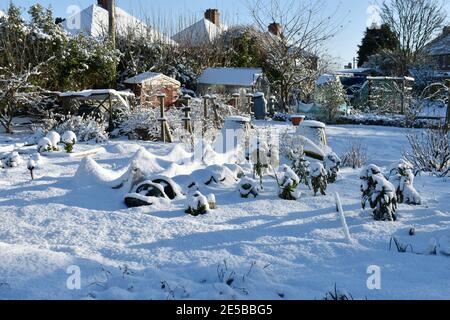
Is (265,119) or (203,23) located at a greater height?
(203,23)

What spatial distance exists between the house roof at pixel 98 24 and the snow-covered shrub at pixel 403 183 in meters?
20.5

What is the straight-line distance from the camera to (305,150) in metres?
7.62

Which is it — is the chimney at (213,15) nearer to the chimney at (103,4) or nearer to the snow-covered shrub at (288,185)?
the chimney at (103,4)

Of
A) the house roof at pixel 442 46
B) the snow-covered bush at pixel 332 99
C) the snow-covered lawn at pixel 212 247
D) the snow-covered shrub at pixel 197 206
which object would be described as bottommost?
the snow-covered lawn at pixel 212 247

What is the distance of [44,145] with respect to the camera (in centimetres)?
909

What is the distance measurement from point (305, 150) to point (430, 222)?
3.05 meters

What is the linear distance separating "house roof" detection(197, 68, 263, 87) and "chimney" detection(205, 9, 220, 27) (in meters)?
11.5

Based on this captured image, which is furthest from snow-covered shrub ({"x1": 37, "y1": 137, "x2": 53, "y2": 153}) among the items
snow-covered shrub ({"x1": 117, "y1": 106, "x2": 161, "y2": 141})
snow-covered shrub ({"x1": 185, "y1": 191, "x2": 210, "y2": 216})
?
snow-covered shrub ({"x1": 185, "y1": 191, "x2": 210, "y2": 216})

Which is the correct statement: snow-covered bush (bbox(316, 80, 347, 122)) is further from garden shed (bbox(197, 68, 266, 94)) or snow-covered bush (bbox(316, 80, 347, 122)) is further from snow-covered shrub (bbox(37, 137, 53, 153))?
snow-covered shrub (bbox(37, 137, 53, 153))

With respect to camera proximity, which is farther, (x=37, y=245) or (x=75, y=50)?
(x=75, y=50)

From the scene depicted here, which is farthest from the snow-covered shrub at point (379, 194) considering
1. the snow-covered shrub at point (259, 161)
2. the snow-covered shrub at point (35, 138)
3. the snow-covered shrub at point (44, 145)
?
the snow-covered shrub at point (35, 138)

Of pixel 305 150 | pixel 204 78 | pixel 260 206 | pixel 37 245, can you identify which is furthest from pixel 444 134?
pixel 204 78

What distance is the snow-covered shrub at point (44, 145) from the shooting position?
29.7ft
